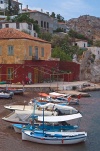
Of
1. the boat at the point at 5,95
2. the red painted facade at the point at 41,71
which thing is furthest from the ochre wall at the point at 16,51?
the boat at the point at 5,95

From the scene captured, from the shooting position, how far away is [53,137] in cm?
2222

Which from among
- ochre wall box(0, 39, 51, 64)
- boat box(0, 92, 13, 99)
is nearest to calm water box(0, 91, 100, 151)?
boat box(0, 92, 13, 99)

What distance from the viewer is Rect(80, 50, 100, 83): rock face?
223 ft

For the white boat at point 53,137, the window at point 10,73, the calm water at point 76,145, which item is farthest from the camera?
the window at point 10,73

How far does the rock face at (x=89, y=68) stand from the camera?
6799 cm

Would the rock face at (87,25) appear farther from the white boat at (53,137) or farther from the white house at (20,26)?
the white boat at (53,137)

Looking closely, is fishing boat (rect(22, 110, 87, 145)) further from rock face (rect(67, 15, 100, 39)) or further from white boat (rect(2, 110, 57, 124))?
rock face (rect(67, 15, 100, 39))

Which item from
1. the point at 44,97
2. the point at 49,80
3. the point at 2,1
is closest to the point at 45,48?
the point at 49,80

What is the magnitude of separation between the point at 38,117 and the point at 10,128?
2733mm

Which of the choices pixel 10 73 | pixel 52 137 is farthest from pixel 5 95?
pixel 52 137

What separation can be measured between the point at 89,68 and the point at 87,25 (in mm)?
77146

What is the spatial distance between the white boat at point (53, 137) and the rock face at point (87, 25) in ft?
356

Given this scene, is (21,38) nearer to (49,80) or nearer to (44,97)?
(49,80)

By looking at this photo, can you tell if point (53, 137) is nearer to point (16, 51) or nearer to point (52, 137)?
point (52, 137)
